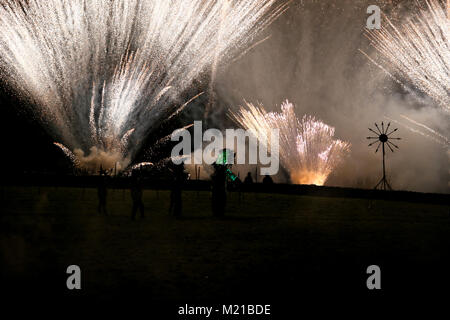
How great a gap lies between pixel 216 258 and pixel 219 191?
32.0ft

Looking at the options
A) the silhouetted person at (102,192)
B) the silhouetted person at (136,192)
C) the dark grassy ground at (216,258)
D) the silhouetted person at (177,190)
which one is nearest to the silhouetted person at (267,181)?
the silhouetted person at (177,190)

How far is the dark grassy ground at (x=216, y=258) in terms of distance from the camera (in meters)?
7.20

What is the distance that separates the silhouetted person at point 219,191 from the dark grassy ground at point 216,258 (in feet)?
5.66

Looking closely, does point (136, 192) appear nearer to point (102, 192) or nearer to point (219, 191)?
point (102, 192)

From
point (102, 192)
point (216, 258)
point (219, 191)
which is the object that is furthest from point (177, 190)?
point (216, 258)

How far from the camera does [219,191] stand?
19766mm

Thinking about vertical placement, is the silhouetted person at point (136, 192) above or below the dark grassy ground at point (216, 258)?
above

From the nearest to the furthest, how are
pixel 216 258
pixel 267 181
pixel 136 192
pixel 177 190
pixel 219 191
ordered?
pixel 216 258 → pixel 136 192 → pixel 177 190 → pixel 219 191 → pixel 267 181

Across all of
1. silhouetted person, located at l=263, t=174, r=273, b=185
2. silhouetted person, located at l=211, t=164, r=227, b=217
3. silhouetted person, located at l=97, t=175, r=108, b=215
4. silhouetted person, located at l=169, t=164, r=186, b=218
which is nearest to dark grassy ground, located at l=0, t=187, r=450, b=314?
silhouetted person, located at l=169, t=164, r=186, b=218

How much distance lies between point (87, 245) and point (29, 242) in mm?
1315

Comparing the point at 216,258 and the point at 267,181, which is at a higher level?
the point at 267,181

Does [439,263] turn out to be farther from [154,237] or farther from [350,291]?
[154,237]

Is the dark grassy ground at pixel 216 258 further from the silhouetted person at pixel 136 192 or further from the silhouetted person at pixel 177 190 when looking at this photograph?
the silhouetted person at pixel 177 190

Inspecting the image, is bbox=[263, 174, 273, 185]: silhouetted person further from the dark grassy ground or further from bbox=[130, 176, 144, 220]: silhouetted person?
bbox=[130, 176, 144, 220]: silhouetted person
